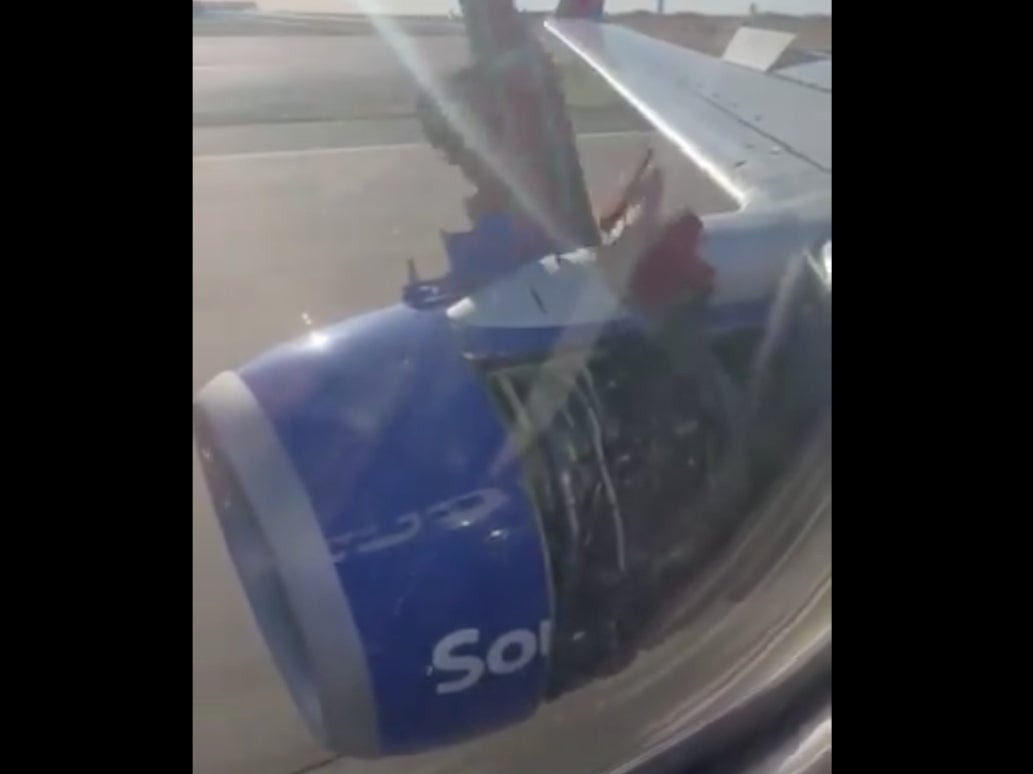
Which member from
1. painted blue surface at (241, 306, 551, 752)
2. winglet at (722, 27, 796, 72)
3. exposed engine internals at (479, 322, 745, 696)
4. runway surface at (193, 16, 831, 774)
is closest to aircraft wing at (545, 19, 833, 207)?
winglet at (722, 27, 796, 72)

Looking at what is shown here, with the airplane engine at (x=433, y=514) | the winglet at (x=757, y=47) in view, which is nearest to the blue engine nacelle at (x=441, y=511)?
the airplane engine at (x=433, y=514)

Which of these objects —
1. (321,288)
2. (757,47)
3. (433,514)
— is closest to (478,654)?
(433,514)

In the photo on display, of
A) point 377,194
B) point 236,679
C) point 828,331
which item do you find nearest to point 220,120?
point 377,194

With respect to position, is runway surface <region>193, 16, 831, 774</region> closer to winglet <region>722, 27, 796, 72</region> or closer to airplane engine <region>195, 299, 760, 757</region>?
airplane engine <region>195, 299, 760, 757</region>

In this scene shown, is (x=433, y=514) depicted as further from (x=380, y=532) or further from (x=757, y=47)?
(x=757, y=47)

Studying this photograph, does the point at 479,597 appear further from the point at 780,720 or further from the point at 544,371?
the point at 780,720

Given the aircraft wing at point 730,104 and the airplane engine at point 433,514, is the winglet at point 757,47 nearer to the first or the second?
the aircraft wing at point 730,104

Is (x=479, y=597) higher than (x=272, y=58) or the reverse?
the reverse
